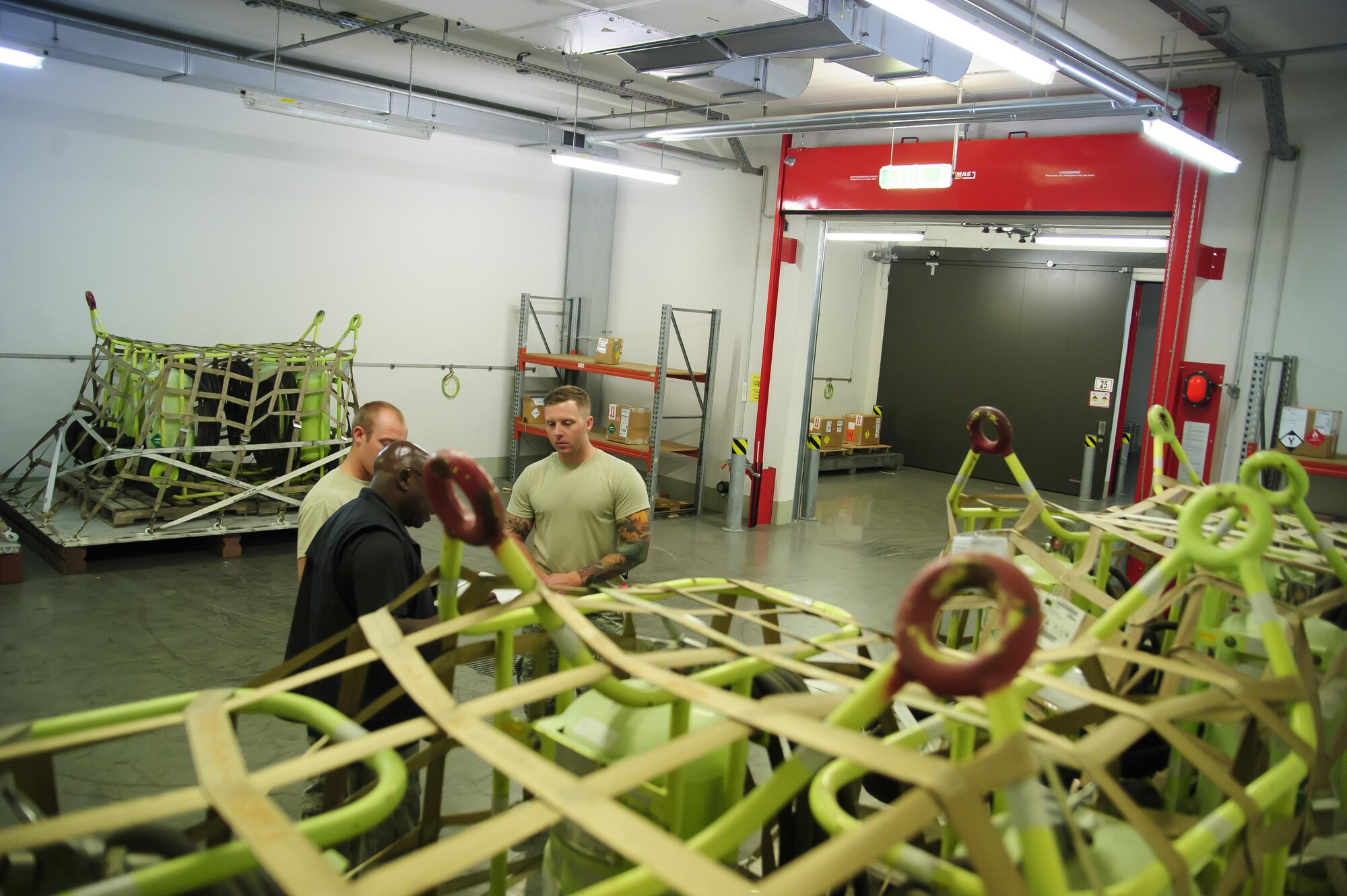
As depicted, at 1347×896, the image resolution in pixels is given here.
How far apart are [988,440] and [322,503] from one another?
283 centimetres

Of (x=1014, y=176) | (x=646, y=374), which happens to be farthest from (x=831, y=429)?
(x=1014, y=176)

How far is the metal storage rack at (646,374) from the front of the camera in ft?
34.7

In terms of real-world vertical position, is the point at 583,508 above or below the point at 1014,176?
below

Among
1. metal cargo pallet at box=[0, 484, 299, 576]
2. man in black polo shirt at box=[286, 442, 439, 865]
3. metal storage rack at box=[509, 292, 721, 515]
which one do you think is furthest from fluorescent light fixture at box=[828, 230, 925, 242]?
man in black polo shirt at box=[286, 442, 439, 865]

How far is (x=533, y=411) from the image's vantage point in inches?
476

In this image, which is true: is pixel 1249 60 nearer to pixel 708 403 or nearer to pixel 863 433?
pixel 708 403

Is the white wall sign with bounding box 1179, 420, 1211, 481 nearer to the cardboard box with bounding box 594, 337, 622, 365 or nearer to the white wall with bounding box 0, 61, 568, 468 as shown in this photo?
the cardboard box with bounding box 594, 337, 622, 365

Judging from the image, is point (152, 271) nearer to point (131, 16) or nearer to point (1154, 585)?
point (131, 16)

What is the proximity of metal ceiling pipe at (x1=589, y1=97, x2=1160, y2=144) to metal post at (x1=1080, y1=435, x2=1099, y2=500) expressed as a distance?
7.55 meters

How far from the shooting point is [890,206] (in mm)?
9578

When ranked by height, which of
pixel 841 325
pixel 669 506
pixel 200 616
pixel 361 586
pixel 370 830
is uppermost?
pixel 841 325

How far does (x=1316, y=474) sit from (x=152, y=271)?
1083 centimetres

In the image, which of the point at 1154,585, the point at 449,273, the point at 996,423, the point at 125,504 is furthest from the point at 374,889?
the point at 449,273

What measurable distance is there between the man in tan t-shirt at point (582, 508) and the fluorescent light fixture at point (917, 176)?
440 cm
